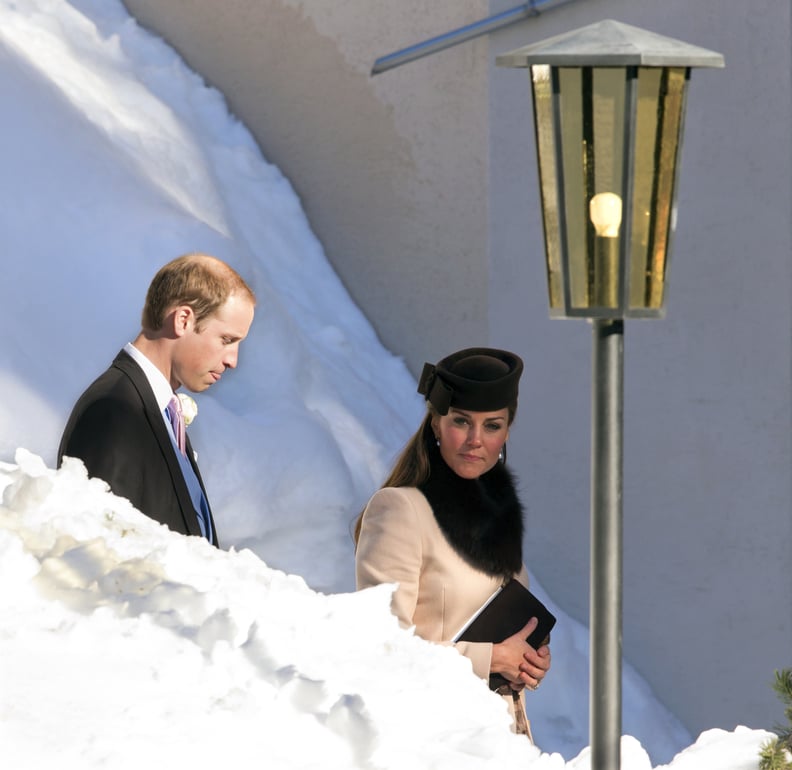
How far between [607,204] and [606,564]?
1.55 ft

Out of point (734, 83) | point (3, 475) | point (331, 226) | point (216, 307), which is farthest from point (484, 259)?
point (3, 475)

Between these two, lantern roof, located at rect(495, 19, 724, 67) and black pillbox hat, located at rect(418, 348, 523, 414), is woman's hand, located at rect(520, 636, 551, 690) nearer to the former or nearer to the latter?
black pillbox hat, located at rect(418, 348, 523, 414)

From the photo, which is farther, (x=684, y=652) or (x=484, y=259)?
(x=484, y=259)

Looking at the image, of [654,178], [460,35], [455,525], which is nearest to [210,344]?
[455,525]

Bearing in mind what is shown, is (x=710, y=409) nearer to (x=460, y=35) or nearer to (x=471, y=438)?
(x=460, y=35)

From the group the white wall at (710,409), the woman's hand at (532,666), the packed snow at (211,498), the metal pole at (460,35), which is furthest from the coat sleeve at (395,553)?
the metal pole at (460,35)

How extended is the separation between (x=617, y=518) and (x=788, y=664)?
3.47 metres

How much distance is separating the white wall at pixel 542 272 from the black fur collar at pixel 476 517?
2391 mm

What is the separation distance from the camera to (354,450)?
229 inches

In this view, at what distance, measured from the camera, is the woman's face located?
289cm

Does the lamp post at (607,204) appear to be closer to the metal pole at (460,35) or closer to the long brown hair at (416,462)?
the long brown hair at (416,462)

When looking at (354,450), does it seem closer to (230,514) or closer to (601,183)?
(230,514)

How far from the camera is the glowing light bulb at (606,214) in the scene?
1.83 metres

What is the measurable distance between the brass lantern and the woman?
1.02 m
